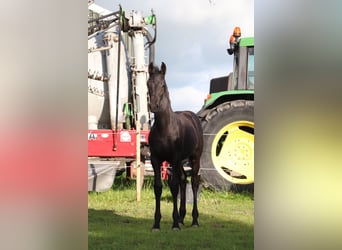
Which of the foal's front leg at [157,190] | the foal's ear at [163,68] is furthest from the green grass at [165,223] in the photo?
the foal's ear at [163,68]

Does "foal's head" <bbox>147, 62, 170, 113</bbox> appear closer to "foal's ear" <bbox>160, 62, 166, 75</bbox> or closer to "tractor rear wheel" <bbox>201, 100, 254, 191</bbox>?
"foal's ear" <bbox>160, 62, 166, 75</bbox>

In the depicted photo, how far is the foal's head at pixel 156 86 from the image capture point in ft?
11.6

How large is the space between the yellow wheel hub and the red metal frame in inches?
40.9

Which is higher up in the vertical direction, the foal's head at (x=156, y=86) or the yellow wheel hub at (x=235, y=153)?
the foal's head at (x=156, y=86)

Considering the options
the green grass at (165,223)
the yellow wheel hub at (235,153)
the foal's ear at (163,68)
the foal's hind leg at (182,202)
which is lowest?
the green grass at (165,223)

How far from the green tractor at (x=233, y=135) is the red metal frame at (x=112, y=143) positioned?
936 mm

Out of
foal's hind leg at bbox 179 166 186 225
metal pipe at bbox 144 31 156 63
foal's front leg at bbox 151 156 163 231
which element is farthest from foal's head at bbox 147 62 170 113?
metal pipe at bbox 144 31 156 63

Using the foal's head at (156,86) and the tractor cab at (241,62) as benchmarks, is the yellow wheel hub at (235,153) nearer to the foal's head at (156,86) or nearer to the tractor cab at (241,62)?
the tractor cab at (241,62)

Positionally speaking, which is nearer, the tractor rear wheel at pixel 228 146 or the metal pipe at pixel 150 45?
the tractor rear wheel at pixel 228 146

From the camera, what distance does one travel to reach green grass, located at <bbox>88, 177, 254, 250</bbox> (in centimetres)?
329

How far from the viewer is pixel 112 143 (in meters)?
5.86
